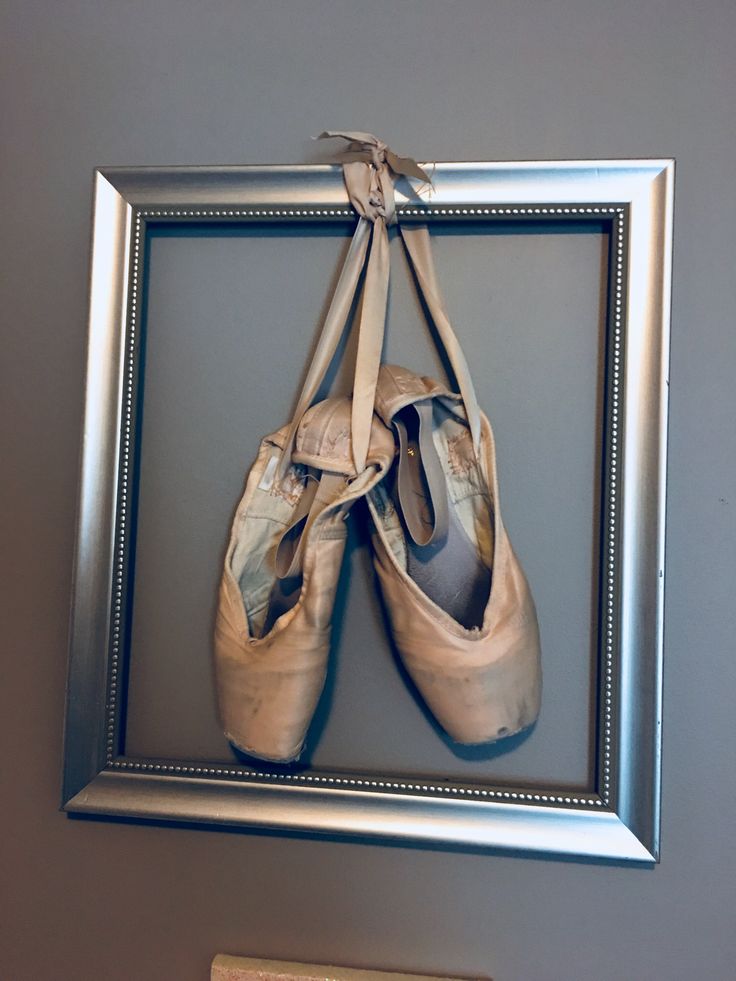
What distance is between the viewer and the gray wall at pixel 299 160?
613 mm

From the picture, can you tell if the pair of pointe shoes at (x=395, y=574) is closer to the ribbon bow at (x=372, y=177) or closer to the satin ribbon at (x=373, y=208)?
the satin ribbon at (x=373, y=208)

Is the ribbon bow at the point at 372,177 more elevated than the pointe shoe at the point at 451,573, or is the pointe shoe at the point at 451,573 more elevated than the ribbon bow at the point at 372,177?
the ribbon bow at the point at 372,177

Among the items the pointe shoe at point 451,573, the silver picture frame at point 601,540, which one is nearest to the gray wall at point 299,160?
the silver picture frame at point 601,540

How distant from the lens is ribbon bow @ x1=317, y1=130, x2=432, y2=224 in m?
0.61

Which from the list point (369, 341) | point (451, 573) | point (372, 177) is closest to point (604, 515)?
point (451, 573)

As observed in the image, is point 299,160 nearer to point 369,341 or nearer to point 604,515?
Answer: point 369,341

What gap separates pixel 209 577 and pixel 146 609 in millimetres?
67

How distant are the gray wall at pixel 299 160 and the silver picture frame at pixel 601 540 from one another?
3 centimetres

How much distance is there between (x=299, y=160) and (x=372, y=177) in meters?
0.08

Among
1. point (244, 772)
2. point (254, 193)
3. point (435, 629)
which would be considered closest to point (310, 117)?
point (254, 193)

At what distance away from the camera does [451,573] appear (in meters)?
0.62

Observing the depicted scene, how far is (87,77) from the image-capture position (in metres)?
0.67

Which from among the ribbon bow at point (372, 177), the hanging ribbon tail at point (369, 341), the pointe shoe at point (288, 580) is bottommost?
the pointe shoe at point (288, 580)

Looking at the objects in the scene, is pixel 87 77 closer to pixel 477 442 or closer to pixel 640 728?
pixel 477 442
